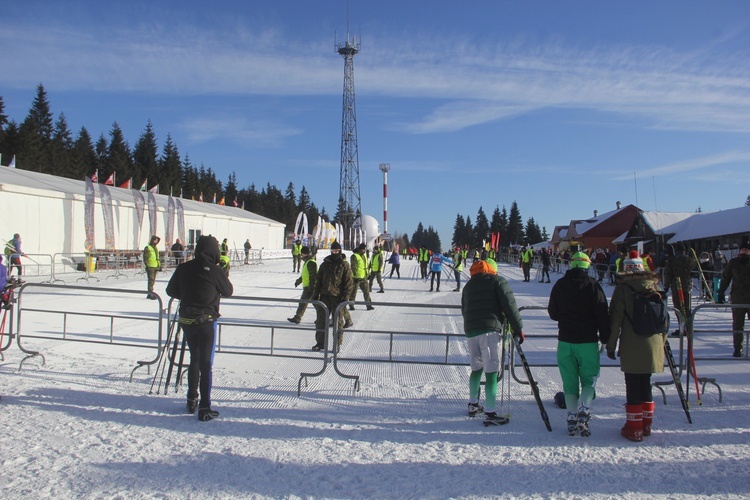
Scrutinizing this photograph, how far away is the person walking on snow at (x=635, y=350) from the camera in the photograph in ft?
16.5

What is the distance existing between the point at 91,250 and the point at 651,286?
25.4 m

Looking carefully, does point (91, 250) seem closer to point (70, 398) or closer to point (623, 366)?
point (70, 398)

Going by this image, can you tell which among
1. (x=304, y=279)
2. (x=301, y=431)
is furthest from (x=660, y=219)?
(x=301, y=431)

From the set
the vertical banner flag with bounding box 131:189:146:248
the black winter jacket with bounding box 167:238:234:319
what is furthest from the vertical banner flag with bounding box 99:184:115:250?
the black winter jacket with bounding box 167:238:234:319

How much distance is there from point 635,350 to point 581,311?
0.62 metres

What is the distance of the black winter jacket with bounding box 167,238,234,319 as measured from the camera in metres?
5.50

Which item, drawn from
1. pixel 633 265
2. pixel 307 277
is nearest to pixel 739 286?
pixel 633 265

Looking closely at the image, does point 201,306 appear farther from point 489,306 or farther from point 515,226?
point 515,226

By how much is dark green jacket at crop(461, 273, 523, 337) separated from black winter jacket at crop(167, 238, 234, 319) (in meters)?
2.48

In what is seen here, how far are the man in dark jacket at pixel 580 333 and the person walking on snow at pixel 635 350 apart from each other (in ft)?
0.42

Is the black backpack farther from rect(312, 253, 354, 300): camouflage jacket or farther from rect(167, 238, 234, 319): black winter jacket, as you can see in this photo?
rect(312, 253, 354, 300): camouflage jacket

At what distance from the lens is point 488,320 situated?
5445mm

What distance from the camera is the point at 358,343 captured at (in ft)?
32.9

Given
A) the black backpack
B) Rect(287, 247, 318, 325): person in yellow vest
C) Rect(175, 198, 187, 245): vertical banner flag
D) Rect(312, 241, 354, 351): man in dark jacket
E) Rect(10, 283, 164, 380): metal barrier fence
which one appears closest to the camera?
the black backpack
